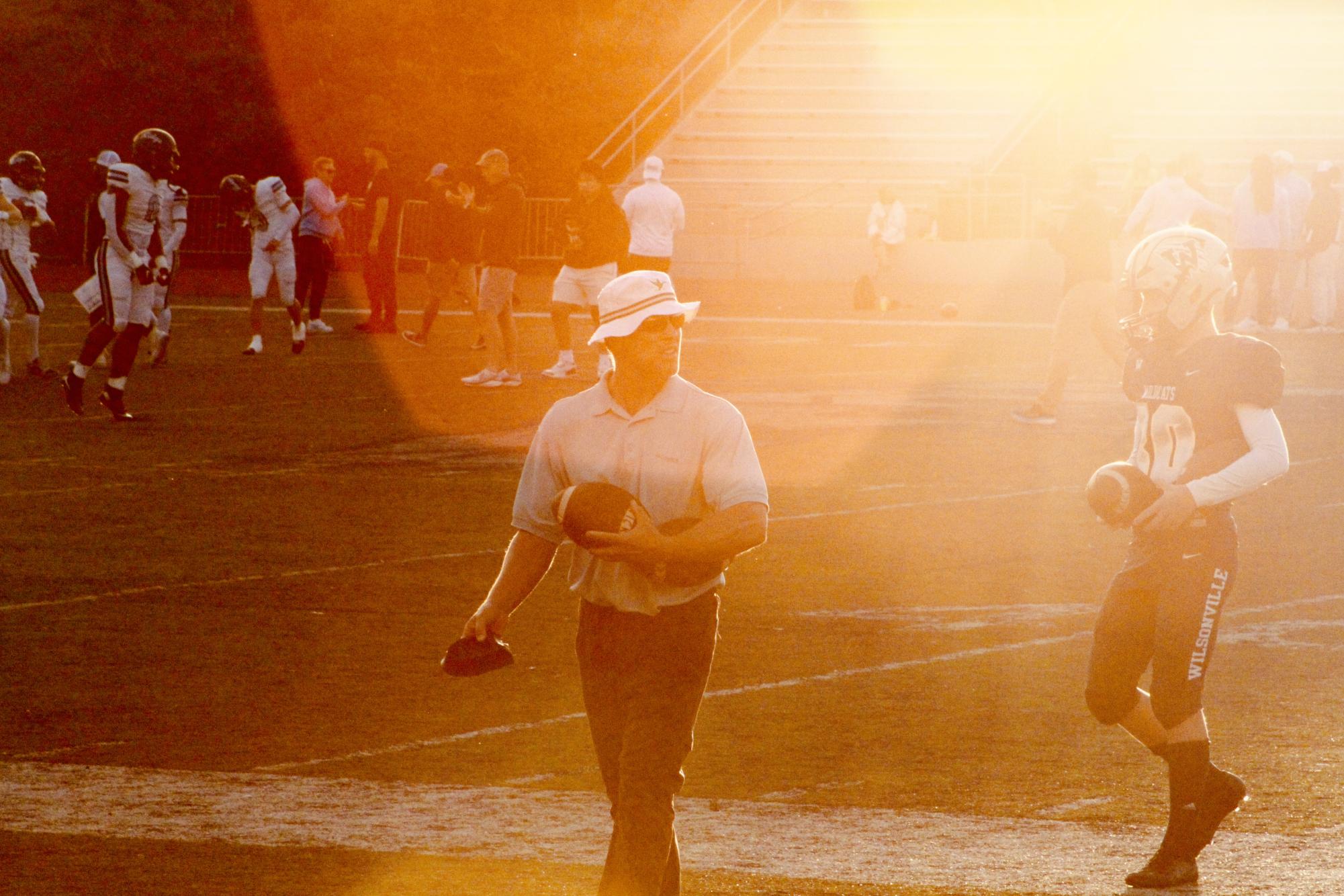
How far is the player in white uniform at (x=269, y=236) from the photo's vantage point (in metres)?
21.9

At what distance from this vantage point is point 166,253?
57.5 feet

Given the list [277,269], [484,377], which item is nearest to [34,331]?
[277,269]

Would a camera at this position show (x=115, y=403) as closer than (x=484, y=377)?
Yes

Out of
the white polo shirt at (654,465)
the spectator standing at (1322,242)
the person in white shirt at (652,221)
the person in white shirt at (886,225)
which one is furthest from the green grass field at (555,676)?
the person in white shirt at (886,225)

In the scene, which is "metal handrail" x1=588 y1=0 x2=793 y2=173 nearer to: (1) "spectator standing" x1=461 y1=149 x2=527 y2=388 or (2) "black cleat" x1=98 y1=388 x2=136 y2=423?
(1) "spectator standing" x1=461 y1=149 x2=527 y2=388

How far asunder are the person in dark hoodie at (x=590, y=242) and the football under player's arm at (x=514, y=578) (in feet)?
45.4

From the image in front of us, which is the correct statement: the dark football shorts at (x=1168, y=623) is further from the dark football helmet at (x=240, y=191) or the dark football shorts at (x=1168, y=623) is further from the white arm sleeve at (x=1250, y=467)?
the dark football helmet at (x=240, y=191)

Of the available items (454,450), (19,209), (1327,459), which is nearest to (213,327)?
(19,209)

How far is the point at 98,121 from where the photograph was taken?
48.4 meters

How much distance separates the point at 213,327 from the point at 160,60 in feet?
72.2

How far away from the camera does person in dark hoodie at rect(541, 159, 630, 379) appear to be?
18828mm

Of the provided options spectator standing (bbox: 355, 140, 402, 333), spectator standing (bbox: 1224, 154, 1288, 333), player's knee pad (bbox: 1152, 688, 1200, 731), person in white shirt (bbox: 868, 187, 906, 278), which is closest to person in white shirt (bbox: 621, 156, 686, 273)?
spectator standing (bbox: 355, 140, 402, 333)

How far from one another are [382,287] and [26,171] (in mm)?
7309

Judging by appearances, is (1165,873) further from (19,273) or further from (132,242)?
(19,273)
